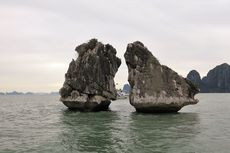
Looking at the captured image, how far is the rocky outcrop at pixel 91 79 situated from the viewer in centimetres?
5341

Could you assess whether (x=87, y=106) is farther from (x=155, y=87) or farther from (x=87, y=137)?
(x=87, y=137)

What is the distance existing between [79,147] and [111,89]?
31.6m

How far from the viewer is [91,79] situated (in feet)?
178

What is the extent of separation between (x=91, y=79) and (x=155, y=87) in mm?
10471

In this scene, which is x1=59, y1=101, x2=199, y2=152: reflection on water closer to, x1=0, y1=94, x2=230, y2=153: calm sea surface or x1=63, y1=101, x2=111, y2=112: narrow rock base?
x1=0, y1=94, x2=230, y2=153: calm sea surface

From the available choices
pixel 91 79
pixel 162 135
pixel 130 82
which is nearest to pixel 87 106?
pixel 91 79

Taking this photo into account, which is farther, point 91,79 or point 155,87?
point 91,79

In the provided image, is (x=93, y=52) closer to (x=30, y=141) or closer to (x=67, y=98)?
(x=67, y=98)

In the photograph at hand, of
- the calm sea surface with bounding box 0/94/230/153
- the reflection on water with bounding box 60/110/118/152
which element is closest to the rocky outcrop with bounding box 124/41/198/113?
the calm sea surface with bounding box 0/94/230/153

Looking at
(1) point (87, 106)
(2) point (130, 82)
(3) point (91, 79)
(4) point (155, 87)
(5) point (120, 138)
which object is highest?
(3) point (91, 79)

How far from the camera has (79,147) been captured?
2352 centimetres

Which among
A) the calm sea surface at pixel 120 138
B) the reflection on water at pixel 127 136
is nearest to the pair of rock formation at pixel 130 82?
the reflection on water at pixel 127 136

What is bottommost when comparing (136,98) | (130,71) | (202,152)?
(202,152)

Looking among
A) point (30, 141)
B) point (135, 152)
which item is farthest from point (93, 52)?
point (135, 152)
